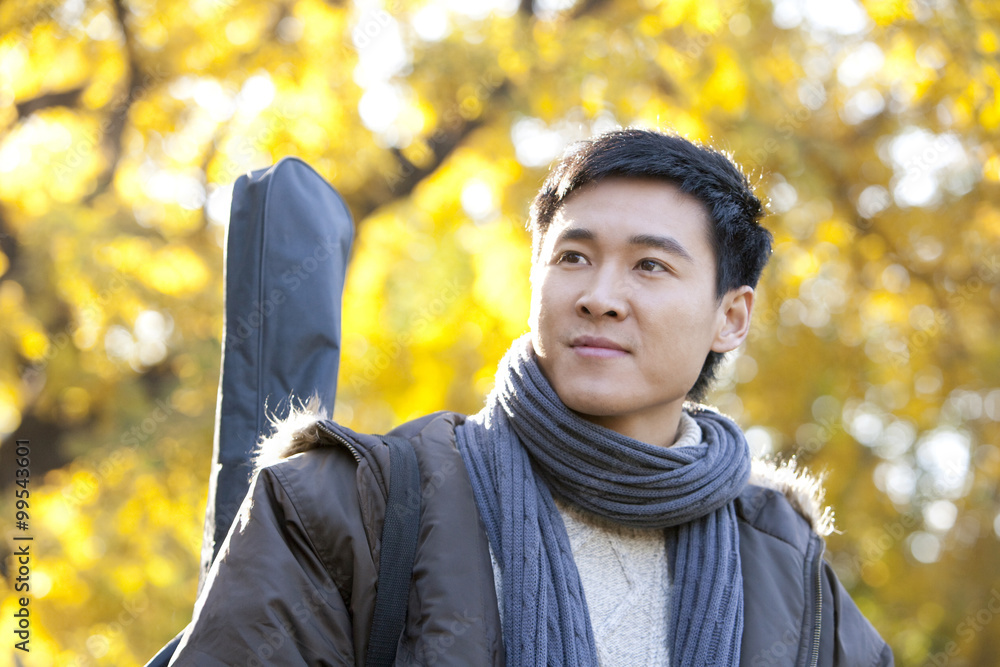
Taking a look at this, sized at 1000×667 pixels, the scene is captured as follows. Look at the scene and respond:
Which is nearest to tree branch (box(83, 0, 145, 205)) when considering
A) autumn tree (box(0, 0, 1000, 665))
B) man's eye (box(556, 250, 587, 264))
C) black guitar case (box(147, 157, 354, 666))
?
autumn tree (box(0, 0, 1000, 665))

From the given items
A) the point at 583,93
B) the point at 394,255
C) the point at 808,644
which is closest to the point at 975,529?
the point at 583,93

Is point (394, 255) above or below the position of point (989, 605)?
above

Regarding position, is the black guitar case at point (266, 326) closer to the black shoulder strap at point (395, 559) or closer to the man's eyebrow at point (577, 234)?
the black shoulder strap at point (395, 559)

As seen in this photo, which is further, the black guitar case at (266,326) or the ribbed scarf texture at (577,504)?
the black guitar case at (266,326)

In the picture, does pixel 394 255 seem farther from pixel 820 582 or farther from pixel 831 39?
pixel 820 582

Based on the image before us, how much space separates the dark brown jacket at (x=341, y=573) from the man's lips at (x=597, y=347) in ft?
1.08

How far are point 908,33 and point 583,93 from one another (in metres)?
1.93

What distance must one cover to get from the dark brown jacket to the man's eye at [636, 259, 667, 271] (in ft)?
1.79

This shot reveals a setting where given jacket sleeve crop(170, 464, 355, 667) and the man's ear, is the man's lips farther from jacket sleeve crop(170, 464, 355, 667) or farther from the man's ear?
jacket sleeve crop(170, 464, 355, 667)

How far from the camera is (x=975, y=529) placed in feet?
18.6

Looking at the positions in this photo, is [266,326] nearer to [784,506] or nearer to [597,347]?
[597,347]

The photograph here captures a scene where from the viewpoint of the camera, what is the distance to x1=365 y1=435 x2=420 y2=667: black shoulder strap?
1.37 m

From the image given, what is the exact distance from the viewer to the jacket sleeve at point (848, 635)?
174 cm

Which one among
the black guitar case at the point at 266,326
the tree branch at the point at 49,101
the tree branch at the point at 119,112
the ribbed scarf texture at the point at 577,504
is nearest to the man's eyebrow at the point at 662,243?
the ribbed scarf texture at the point at 577,504
